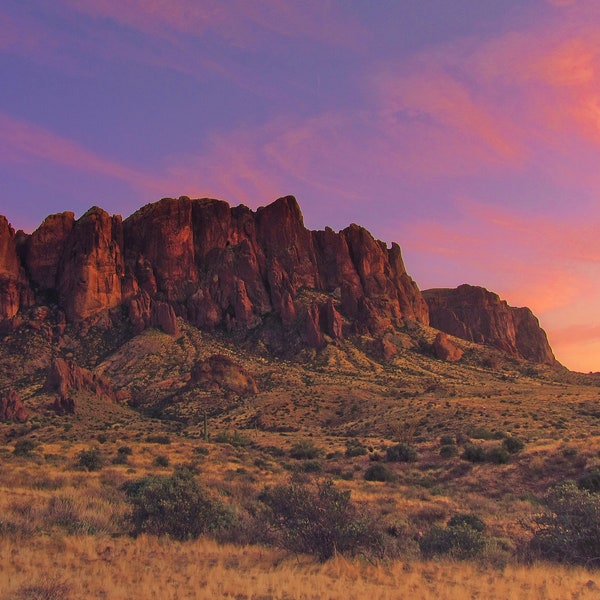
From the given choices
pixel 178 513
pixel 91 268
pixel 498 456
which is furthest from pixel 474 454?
pixel 91 268

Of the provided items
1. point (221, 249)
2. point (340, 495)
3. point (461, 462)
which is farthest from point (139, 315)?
point (340, 495)

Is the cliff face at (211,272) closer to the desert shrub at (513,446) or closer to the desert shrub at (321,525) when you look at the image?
the desert shrub at (513,446)

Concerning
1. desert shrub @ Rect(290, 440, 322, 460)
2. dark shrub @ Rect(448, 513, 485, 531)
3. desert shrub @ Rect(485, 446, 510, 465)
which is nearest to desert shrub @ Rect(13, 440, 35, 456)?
desert shrub @ Rect(290, 440, 322, 460)

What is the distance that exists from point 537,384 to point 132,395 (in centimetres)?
7326

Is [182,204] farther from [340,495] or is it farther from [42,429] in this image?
[340,495]

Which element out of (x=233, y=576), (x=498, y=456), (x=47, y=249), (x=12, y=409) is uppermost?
(x=47, y=249)

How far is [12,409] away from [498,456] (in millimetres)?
61863

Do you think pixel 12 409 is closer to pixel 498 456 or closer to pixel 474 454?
pixel 474 454

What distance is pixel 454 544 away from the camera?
13633mm

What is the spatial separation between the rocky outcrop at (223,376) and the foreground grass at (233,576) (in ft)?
238

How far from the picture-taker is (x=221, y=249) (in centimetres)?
13575

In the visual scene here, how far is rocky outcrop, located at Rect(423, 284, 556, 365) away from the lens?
164 meters

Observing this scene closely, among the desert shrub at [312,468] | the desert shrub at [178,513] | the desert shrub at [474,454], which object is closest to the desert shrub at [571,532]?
the desert shrub at [178,513]

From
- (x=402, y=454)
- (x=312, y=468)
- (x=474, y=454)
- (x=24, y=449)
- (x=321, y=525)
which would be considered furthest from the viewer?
(x=402, y=454)
